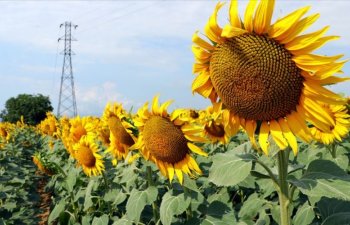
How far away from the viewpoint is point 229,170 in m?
1.99

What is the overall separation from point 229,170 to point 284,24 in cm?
65

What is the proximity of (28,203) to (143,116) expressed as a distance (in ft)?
18.3

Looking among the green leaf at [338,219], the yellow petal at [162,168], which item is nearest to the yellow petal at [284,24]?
the green leaf at [338,219]

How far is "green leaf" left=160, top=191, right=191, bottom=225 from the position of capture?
3.16 m

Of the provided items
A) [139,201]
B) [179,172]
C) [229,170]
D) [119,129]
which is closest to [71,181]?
[119,129]

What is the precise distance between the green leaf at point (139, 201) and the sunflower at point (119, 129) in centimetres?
54

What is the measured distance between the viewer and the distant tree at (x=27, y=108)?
4222cm

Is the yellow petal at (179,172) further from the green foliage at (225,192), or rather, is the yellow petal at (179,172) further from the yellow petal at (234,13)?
the yellow petal at (234,13)

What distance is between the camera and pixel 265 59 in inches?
73.2

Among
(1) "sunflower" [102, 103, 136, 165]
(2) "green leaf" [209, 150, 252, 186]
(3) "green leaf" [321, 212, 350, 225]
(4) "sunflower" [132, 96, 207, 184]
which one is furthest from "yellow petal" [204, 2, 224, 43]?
(1) "sunflower" [102, 103, 136, 165]

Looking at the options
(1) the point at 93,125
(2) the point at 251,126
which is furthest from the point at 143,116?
(1) the point at 93,125

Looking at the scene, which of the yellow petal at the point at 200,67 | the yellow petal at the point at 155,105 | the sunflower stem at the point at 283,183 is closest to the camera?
the sunflower stem at the point at 283,183

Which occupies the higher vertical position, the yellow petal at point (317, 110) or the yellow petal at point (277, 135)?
the yellow petal at point (317, 110)

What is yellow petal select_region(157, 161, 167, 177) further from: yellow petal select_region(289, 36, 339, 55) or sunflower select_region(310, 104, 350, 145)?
yellow petal select_region(289, 36, 339, 55)
